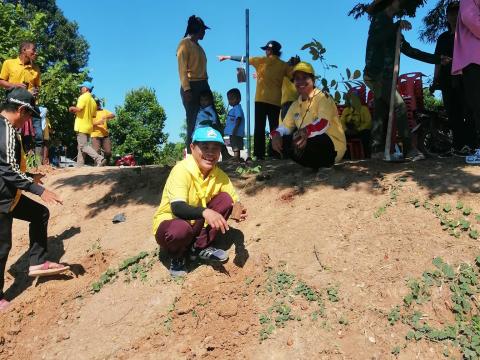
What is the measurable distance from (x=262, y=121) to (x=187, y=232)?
3.51 meters

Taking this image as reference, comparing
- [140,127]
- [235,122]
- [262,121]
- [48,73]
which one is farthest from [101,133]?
[140,127]

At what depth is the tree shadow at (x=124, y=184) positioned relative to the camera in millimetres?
5703

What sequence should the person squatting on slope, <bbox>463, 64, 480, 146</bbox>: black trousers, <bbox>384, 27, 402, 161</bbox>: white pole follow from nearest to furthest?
the person squatting on slope → <bbox>463, 64, 480, 146</bbox>: black trousers → <bbox>384, 27, 402, 161</bbox>: white pole

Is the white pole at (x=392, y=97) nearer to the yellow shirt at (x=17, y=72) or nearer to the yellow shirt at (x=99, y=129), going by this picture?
the yellow shirt at (x=17, y=72)

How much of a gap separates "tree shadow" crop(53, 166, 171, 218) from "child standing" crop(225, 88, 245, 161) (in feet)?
5.62

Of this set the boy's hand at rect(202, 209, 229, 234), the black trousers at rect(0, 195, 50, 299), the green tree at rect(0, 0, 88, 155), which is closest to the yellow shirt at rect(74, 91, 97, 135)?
the black trousers at rect(0, 195, 50, 299)

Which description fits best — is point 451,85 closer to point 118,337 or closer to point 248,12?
point 248,12

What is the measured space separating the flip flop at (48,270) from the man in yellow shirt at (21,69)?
11.0 feet

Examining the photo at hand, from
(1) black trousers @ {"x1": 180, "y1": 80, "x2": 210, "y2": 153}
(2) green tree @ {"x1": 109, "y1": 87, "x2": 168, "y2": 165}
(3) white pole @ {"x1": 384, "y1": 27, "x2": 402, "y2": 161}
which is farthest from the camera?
(2) green tree @ {"x1": 109, "y1": 87, "x2": 168, "y2": 165}

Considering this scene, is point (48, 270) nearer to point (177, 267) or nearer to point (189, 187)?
point (177, 267)

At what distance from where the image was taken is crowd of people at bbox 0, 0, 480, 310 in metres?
3.82

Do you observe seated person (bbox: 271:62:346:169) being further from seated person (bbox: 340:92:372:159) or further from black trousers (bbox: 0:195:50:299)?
black trousers (bbox: 0:195:50:299)

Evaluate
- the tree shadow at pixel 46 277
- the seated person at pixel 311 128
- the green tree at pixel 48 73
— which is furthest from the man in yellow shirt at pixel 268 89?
the green tree at pixel 48 73

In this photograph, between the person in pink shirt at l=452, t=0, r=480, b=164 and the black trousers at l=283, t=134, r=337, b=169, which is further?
the black trousers at l=283, t=134, r=337, b=169
